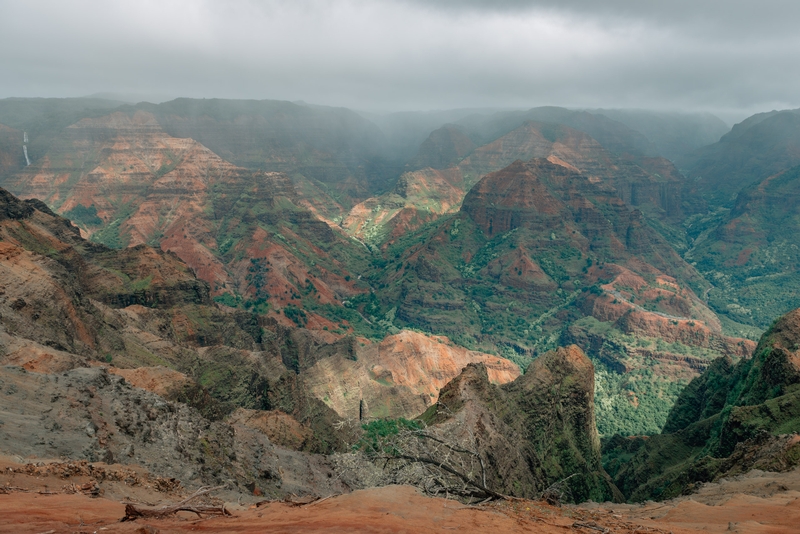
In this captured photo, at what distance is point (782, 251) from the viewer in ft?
643

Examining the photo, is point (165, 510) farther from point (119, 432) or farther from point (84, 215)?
point (84, 215)

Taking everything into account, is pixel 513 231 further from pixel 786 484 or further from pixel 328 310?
pixel 786 484

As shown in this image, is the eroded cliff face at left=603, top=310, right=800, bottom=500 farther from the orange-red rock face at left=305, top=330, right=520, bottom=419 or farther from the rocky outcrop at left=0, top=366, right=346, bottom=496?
the rocky outcrop at left=0, top=366, right=346, bottom=496

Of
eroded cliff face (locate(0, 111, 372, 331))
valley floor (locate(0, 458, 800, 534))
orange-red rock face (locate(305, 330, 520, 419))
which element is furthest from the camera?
eroded cliff face (locate(0, 111, 372, 331))

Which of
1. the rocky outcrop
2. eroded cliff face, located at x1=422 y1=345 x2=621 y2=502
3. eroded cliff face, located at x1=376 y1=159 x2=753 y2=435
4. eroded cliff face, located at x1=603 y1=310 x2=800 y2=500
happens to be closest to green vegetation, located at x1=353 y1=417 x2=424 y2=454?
eroded cliff face, located at x1=422 y1=345 x2=621 y2=502

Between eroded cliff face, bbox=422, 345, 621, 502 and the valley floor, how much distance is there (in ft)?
60.1

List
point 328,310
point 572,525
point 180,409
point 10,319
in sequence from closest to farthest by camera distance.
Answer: point 572,525, point 180,409, point 10,319, point 328,310

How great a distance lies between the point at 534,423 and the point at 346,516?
145 ft

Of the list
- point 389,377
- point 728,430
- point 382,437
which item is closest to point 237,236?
point 389,377

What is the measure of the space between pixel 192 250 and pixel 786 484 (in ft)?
510

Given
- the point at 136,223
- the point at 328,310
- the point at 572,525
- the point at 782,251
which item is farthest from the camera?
the point at 782,251

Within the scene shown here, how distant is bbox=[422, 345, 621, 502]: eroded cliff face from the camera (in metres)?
39.9

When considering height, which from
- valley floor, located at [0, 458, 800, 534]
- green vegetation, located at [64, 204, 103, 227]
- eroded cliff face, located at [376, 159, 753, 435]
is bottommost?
eroded cliff face, located at [376, 159, 753, 435]

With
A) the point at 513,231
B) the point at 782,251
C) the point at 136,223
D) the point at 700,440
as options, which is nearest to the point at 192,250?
the point at 136,223
